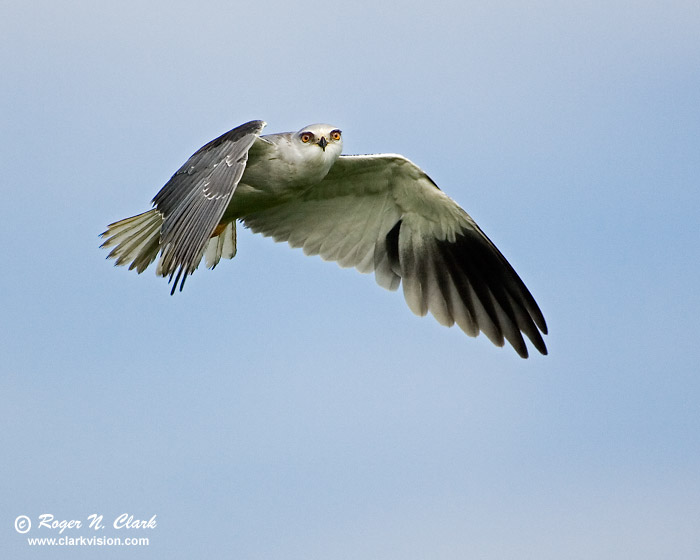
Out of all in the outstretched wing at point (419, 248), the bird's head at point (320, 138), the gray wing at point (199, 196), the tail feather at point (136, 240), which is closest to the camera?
the gray wing at point (199, 196)

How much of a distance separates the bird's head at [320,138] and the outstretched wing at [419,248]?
1.33m

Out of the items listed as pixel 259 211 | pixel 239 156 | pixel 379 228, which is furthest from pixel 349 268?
pixel 239 156

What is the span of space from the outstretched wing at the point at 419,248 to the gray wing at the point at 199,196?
1.77 meters

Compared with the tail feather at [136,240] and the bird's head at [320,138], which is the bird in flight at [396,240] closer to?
the tail feather at [136,240]

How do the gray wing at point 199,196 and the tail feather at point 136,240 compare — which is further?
the tail feather at point 136,240

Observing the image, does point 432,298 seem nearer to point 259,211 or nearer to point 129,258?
point 259,211

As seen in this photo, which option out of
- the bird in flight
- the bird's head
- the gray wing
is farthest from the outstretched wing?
the gray wing

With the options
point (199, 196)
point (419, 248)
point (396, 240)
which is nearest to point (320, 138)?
point (199, 196)

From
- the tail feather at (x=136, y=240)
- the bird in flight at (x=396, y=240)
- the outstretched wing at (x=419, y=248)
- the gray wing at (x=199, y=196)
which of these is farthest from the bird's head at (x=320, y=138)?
the tail feather at (x=136, y=240)

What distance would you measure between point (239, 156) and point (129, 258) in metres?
2.35

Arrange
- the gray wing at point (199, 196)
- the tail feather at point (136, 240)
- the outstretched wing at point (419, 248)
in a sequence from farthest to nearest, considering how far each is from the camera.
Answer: the outstretched wing at point (419, 248), the tail feather at point (136, 240), the gray wing at point (199, 196)

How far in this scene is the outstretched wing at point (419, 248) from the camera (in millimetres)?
10805

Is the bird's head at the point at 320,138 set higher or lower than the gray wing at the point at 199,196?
higher

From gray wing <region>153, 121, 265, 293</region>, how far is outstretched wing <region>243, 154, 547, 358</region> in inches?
69.6
